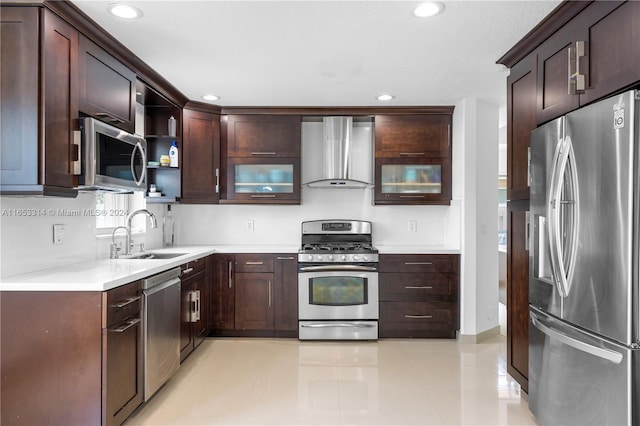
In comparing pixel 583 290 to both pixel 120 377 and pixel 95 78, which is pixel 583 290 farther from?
pixel 95 78

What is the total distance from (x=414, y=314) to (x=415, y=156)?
1.64m

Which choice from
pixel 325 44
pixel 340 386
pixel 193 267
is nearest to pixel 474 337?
pixel 340 386

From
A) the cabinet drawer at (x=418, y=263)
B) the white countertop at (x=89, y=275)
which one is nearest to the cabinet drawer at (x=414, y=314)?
the cabinet drawer at (x=418, y=263)

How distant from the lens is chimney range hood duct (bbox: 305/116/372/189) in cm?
→ 421

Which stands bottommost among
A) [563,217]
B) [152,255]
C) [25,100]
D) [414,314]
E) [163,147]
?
[414,314]

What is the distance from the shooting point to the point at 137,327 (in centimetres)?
238

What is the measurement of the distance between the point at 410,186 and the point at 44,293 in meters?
3.33

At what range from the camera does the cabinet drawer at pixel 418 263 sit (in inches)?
155

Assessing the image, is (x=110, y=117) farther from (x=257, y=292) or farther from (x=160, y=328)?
(x=257, y=292)

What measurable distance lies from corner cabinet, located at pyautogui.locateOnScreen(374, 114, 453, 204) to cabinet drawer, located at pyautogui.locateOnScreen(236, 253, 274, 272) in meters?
1.37

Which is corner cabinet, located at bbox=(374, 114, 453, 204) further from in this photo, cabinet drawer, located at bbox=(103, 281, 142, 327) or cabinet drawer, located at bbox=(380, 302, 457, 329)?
cabinet drawer, located at bbox=(103, 281, 142, 327)

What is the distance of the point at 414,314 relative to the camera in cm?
395

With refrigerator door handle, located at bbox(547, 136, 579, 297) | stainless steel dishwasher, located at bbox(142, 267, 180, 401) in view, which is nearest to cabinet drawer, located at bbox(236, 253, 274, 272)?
stainless steel dishwasher, located at bbox(142, 267, 180, 401)

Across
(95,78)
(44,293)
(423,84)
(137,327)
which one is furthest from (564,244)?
(95,78)
